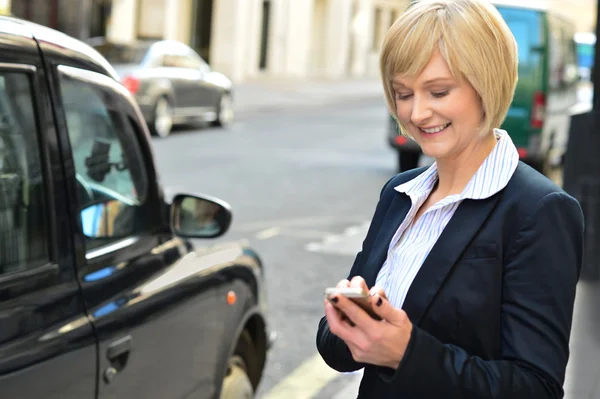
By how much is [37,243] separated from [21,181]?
160 millimetres

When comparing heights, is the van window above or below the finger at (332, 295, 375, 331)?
above

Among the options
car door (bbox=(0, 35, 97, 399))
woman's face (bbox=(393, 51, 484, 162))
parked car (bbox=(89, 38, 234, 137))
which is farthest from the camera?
parked car (bbox=(89, 38, 234, 137))

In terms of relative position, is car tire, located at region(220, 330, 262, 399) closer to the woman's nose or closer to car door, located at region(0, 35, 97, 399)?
car door, located at region(0, 35, 97, 399)

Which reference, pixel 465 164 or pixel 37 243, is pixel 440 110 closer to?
pixel 465 164

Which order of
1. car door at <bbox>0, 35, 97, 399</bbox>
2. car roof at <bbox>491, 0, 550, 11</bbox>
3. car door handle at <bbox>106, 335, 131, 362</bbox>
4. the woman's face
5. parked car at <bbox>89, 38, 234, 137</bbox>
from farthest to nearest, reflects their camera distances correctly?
parked car at <bbox>89, 38, 234, 137</bbox> < car roof at <bbox>491, 0, 550, 11</bbox> < car door handle at <bbox>106, 335, 131, 362</bbox> < car door at <bbox>0, 35, 97, 399</bbox> < the woman's face

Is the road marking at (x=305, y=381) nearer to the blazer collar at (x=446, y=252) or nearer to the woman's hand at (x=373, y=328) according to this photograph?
the blazer collar at (x=446, y=252)

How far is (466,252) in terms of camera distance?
195cm

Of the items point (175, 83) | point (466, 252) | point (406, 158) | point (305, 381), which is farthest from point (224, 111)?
point (466, 252)

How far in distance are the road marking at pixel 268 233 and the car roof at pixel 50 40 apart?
22.0ft

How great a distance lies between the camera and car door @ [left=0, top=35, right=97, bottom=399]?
266 cm

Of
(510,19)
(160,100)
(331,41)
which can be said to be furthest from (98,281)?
(331,41)

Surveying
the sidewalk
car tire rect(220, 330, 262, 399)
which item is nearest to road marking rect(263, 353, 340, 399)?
car tire rect(220, 330, 262, 399)

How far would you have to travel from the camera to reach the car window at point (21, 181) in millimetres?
2807

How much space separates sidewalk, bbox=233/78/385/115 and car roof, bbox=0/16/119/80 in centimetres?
2331
